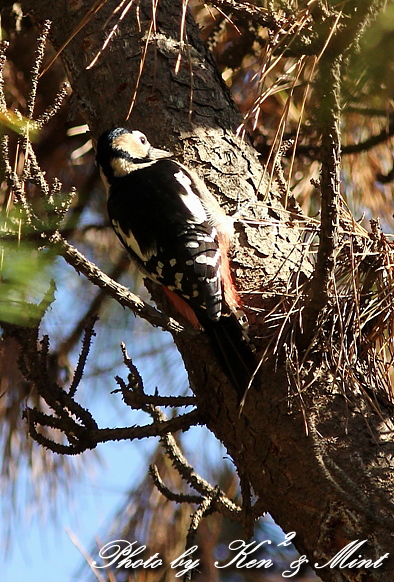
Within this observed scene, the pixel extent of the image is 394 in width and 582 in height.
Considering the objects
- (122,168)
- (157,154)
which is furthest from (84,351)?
(122,168)

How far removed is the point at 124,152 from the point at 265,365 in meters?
1.06

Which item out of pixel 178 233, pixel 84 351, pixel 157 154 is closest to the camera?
pixel 84 351

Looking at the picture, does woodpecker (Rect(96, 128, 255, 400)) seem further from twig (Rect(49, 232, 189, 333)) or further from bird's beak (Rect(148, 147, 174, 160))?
twig (Rect(49, 232, 189, 333))

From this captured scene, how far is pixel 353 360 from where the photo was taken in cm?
218

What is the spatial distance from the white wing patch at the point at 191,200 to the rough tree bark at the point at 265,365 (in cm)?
7

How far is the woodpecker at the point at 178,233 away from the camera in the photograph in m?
2.31

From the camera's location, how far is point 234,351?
217cm

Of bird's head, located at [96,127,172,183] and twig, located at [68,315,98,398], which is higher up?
bird's head, located at [96,127,172,183]

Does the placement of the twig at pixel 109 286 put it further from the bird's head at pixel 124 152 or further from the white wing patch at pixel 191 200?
the bird's head at pixel 124 152

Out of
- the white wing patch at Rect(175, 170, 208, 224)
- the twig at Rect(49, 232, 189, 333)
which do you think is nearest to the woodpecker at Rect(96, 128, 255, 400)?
the white wing patch at Rect(175, 170, 208, 224)

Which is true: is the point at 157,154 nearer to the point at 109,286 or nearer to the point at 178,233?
the point at 178,233

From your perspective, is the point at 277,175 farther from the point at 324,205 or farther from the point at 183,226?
the point at 324,205

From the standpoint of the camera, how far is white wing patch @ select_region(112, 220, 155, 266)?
268 cm

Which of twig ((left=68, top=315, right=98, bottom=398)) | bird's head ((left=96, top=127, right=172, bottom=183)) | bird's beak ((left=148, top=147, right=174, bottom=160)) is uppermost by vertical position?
bird's head ((left=96, top=127, right=172, bottom=183))
